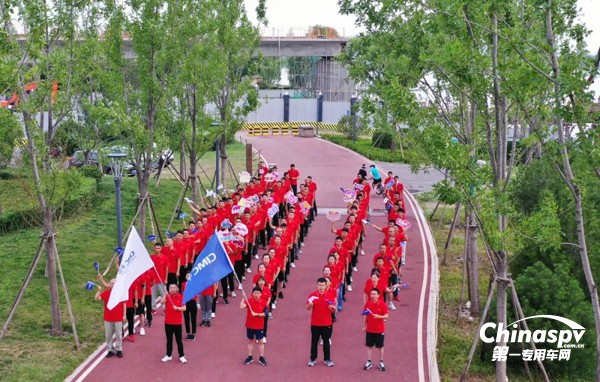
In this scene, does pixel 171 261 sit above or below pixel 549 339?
above

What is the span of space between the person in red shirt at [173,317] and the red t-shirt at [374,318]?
3.30m

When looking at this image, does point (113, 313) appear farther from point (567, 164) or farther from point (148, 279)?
point (567, 164)

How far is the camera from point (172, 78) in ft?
65.4

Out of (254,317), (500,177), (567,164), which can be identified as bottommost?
(254,317)

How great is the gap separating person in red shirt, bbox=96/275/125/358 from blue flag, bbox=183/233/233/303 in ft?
4.29

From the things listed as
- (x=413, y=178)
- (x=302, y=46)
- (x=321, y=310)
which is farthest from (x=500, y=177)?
(x=302, y=46)

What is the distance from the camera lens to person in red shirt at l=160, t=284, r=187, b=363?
13.5 meters

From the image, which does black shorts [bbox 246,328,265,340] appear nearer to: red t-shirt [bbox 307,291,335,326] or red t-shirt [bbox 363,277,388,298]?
red t-shirt [bbox 307,291,335,326]

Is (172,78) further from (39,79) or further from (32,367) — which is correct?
(32,367)

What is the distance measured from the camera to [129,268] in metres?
13.7

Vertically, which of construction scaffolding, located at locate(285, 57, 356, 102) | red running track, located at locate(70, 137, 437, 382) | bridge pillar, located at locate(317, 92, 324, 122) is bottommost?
red running track, located at locate(70, 137, 437, 382)

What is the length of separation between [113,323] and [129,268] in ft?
3.70

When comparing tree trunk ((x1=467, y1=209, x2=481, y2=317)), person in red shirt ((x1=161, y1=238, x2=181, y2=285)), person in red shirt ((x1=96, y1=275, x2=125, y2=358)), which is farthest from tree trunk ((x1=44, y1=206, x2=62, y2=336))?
tree trunk ((x1=467, y1=209, x2=481, y2=317))

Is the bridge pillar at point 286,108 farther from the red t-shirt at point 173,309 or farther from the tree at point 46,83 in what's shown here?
the red t-shirt at point 173,309
